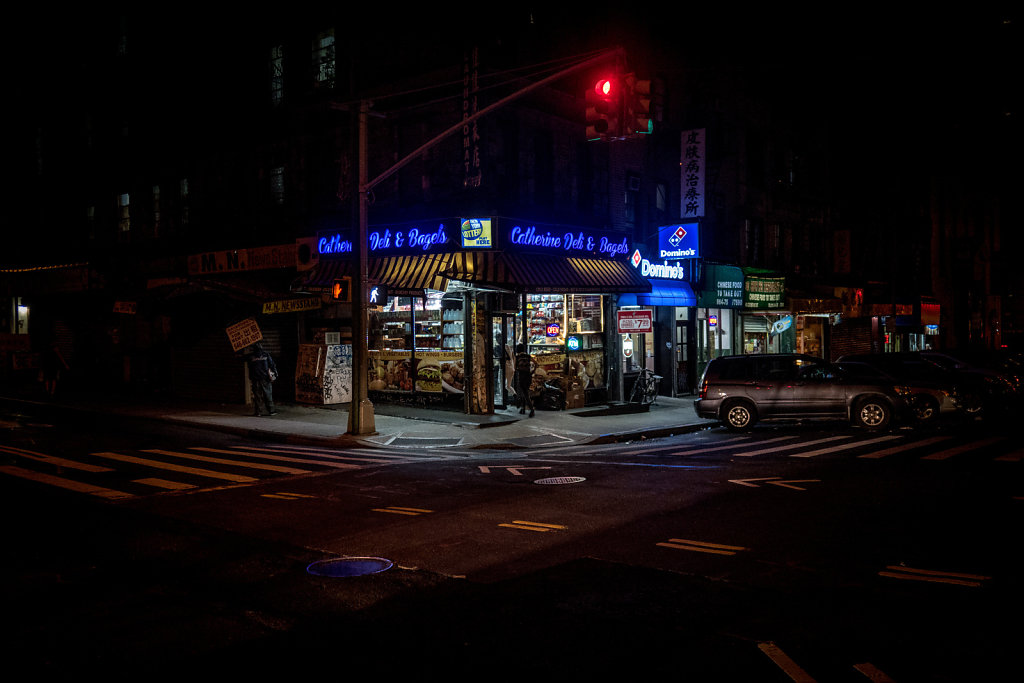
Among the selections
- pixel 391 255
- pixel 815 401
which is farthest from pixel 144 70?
pixel 815 401

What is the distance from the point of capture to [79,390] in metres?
29.9

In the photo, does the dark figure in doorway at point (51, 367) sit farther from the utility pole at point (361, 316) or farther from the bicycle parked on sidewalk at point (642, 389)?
the bicycle parked on sidewalk at point (642, 389)

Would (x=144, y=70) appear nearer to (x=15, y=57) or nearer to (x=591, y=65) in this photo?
(x=15, y=57)

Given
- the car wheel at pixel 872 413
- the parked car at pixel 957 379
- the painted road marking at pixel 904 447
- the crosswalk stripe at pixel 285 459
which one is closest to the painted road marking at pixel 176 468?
the crosswalk stripe at pixel 285 459

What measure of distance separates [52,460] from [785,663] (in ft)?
42.8

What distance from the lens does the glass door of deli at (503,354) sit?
22.1 m

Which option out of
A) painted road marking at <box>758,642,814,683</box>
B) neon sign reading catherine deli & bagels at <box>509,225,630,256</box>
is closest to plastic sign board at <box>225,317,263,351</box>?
neon sign reading catherine deli & bagels at <box>509,225,630,256</box>

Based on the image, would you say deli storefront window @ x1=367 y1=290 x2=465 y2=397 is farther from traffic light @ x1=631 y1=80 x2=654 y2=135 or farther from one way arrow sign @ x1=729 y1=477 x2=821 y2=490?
one way arrow sign @ x1=729 y1=477 x2=821 y2=490

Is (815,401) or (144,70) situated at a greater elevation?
(144,70)

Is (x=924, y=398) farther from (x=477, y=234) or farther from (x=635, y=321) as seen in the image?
(x=477, y=234)

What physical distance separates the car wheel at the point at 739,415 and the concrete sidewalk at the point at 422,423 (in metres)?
1.14

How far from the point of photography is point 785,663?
16.1 feet

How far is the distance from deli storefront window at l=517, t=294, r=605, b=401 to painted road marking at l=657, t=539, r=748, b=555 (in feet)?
48.5

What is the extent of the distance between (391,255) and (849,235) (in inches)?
932
